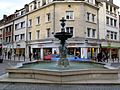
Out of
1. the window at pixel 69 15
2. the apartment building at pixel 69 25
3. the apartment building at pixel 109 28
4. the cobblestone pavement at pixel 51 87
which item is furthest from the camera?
the apartment building at pixel 109 28

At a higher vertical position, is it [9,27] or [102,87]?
[9,27]

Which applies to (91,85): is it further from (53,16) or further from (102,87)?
(53,16)

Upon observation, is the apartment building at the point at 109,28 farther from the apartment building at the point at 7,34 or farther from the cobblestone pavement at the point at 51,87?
the cobblestone pavement at the point at 51,87

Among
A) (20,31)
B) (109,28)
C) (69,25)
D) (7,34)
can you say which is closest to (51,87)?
(69,25)

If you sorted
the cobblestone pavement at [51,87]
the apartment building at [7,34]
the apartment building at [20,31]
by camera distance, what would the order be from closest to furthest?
the cobblestone pavement at [51,87] < the apartment building at [20,31] < the apartment building at [7,34]

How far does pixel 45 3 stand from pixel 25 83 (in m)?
30.9

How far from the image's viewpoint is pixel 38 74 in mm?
10617

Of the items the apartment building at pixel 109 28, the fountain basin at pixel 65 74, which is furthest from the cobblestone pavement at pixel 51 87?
the apartment building at pixel 109 28

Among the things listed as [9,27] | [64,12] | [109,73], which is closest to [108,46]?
[64,12]

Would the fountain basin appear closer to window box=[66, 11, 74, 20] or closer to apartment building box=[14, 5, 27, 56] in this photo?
window box=[66, 11, 74, 20]

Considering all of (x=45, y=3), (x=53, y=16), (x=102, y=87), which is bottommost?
(x=102, y=87)

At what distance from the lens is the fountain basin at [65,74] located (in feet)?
32.9

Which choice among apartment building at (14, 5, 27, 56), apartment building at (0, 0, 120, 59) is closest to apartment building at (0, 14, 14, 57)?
apartment building at (14, 5, 27, 56)

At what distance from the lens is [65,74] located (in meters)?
9.91
